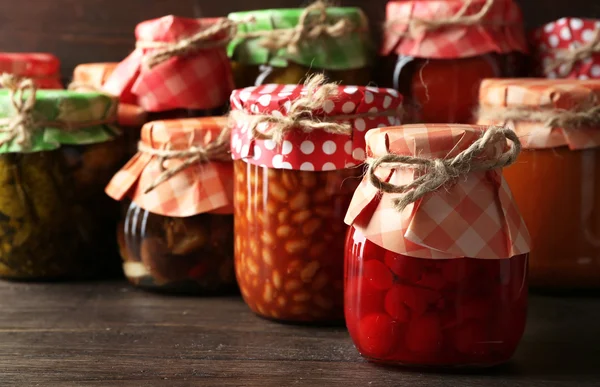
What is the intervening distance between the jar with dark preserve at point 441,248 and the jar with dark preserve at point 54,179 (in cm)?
51

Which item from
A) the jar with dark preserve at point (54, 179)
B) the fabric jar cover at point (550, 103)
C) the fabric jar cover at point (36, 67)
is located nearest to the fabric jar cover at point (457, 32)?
the fabric jar cover at point (550, 103)

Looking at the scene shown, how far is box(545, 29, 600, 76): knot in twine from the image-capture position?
3.69 feet

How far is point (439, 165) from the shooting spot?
72 centimetres

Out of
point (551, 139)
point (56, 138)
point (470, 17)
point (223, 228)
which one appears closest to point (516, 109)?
point (551, 139)

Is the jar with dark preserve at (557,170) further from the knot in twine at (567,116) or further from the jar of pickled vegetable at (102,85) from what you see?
the jar of pickled vegetable at (102,85)

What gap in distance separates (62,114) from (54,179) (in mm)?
93

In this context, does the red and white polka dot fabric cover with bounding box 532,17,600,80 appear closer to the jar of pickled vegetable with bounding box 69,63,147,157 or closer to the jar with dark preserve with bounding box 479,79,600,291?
the jar with dark preserve with bounding box 479,79,600,291

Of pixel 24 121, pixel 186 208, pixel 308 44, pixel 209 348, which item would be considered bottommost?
pixel 209 348

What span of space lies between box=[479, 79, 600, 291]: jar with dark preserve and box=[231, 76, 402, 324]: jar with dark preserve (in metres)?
0.19

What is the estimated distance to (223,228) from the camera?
1047 mm

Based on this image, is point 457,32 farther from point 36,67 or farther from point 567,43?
point 36,67

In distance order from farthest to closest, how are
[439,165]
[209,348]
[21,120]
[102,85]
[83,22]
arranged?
[83,22] < [102,85] < [21,120] < [209,348] < [439,165]

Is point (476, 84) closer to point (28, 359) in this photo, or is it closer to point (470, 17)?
point (470, 17)

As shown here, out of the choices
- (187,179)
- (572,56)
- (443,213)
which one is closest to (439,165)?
(443,213)
